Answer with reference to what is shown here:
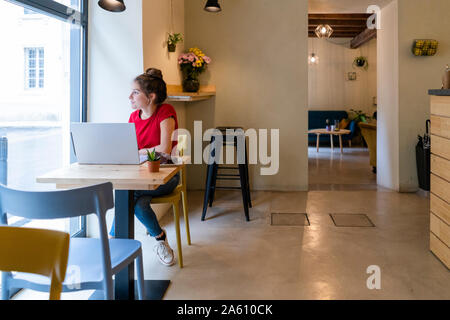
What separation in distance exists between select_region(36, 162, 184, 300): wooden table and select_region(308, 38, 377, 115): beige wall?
392 inches

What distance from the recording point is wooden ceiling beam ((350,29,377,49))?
8.99 meters

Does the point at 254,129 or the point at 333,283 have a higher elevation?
the point at 254,129

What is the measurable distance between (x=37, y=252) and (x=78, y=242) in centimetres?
79

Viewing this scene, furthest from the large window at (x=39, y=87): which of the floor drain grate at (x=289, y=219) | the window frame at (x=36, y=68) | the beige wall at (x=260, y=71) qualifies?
the beige wall at (x=260, y=71)

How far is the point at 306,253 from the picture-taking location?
2.98m

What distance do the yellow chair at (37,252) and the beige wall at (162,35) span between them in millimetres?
2476

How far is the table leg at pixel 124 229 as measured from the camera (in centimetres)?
204

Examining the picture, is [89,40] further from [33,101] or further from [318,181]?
[318,181]

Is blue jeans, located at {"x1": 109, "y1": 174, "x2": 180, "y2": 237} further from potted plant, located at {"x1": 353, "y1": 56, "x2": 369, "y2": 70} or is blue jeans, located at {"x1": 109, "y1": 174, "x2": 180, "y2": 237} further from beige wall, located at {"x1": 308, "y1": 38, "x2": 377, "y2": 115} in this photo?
potted plant, located at {"x1": 353, "y1": 56, "x2": 369, "y2": 70}

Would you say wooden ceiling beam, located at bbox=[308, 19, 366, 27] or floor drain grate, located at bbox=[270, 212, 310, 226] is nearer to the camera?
floor drain grate, located at bbox=[270, 212, 310, 226]

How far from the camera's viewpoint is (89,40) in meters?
3.30

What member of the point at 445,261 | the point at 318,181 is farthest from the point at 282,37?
the point at 445,261

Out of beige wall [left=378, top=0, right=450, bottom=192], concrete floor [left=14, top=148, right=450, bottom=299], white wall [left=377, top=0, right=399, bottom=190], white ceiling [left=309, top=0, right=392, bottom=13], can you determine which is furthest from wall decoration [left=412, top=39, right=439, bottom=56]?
concrete floor [left=14, top=148, right=450, bottom=299]

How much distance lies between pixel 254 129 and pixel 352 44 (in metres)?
7.20
